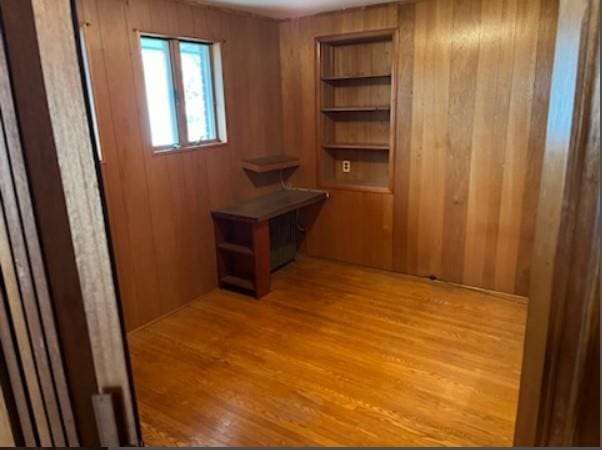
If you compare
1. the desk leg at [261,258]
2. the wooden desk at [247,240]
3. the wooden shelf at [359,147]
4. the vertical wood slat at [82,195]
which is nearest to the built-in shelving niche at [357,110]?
the wooden shelf at [359,147]

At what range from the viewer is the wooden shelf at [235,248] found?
3.52m

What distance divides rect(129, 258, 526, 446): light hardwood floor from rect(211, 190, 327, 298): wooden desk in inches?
6.4

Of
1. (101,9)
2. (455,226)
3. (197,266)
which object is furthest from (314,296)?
(101,9)

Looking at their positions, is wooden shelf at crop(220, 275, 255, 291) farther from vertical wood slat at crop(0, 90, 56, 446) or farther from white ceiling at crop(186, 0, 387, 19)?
vertical wood slat at crop(0, 90, 56, 446)

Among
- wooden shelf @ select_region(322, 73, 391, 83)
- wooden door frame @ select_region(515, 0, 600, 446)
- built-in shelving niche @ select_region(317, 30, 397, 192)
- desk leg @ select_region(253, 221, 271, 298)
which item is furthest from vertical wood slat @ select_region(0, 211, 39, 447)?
wooden shelf @ select_region(322, 73, 391, 83)

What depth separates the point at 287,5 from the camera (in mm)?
3424

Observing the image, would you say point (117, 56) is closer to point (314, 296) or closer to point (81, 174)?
point (314, 296)

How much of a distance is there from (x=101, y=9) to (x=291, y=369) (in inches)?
94.1

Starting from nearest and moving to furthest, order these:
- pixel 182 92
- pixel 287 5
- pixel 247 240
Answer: pixel 182 92 < pixel 287 5 < pixel 247 240

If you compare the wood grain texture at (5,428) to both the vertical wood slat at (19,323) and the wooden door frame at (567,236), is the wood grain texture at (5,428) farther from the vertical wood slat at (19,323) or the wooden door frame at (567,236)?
the wooden door frame at (567,236)

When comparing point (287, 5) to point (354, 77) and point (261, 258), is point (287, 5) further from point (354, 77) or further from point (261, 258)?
point (261, 258)

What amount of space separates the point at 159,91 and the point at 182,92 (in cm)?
18

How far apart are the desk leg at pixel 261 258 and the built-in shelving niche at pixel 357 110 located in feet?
3.24

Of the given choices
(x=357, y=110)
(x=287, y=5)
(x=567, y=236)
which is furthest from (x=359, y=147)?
(x=567, y=236)
